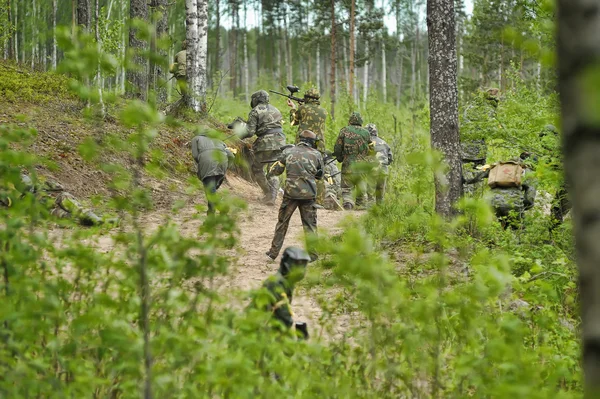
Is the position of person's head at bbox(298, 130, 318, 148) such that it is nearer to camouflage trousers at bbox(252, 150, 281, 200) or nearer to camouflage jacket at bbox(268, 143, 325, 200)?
camouflage jacket at bbox(268, 143, 325, 200)

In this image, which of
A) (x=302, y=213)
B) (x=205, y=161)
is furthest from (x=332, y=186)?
(x=302, y=213)

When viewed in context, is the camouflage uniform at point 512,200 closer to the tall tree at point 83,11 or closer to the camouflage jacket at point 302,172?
the camouflage jacket at point 302,172

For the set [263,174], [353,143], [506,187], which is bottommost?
[506,187]

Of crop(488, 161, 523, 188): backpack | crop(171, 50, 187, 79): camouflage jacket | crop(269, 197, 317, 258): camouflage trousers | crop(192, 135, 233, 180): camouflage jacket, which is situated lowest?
crop(269, 197, 317, 258): camouflage trousers

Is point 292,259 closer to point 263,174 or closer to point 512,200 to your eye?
point 512,200

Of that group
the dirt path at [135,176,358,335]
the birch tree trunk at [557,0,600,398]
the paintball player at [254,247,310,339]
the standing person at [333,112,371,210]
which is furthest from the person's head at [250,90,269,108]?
the birch tree trunk at [557,0,600,398]

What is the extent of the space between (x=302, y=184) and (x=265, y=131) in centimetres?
428

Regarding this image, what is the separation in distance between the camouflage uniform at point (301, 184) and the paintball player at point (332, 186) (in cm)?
506

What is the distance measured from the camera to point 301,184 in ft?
30.0

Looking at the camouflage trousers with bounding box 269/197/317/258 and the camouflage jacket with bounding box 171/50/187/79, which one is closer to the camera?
the camouflage trousers with bounding box 269/197/317/258

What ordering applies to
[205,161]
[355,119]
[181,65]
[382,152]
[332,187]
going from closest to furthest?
[205,161]
[355,119]
[382,152]
[332,187]
[181,65]

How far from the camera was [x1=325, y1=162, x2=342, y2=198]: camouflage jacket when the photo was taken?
48.5ft

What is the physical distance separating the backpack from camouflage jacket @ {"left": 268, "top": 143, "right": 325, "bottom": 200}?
261cm

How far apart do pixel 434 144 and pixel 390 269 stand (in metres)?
5.61
